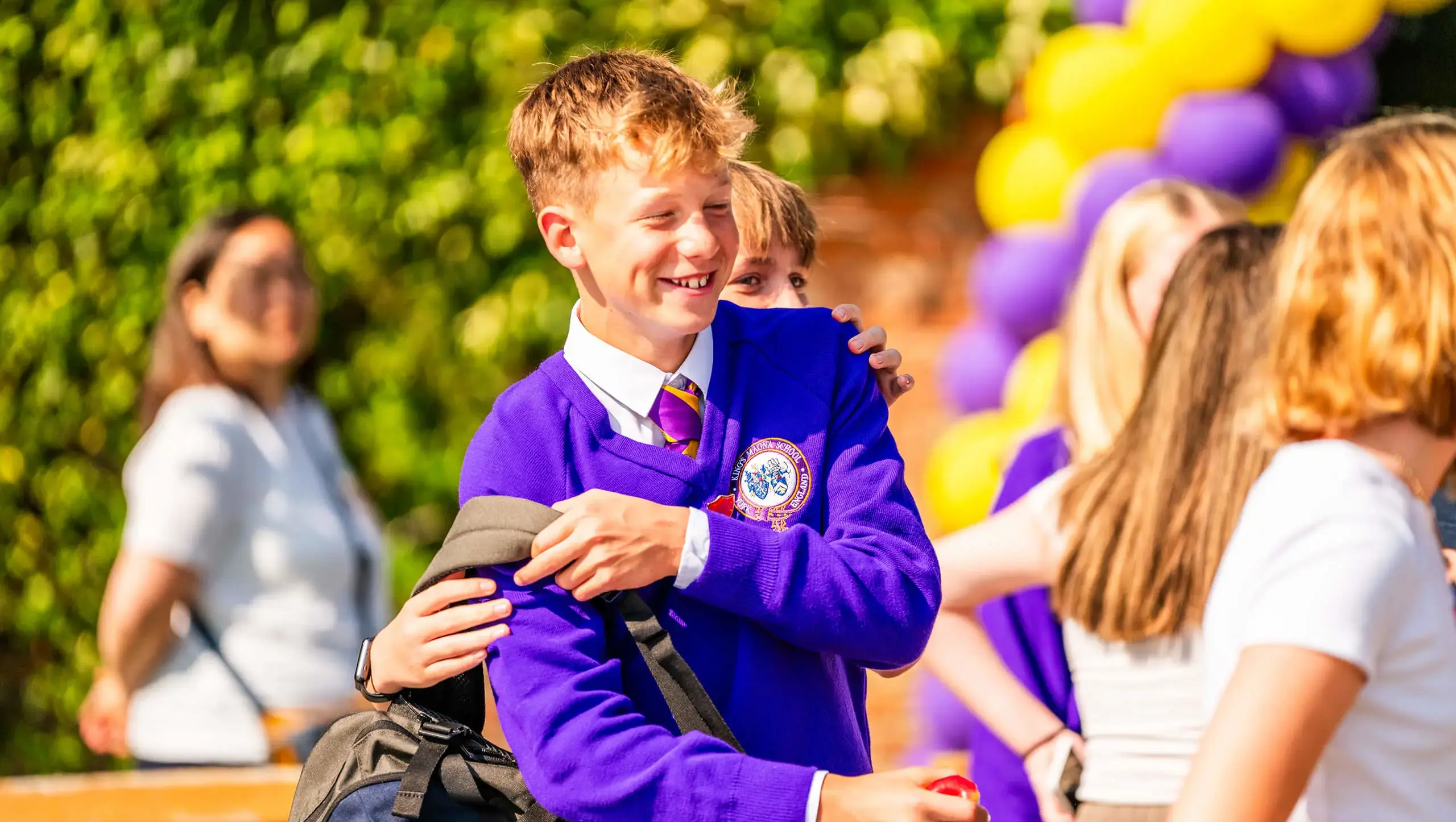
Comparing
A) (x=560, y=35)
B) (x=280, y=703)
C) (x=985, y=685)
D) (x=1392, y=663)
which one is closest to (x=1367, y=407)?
(x=1392, y=663)

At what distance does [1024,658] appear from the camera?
2766mm

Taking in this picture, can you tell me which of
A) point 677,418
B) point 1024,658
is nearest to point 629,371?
point 677,418

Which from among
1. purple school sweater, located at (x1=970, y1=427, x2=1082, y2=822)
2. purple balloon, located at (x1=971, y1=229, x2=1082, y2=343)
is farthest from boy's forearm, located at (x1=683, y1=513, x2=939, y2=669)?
purple balloon, located at (x1=971, y1=229, x2=1082, y2=343)

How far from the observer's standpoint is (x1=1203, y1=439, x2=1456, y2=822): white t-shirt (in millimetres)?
1247

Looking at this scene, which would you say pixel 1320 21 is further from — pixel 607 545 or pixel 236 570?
pixel 607 545

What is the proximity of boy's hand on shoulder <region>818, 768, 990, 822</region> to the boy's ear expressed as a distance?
0.62 metres

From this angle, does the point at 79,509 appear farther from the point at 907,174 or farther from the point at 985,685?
the point at 985,685

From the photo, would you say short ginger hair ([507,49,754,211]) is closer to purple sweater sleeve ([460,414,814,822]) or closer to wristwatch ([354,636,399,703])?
purple sweater sleeve ([460,414,814,822])

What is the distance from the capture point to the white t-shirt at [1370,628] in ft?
4.09

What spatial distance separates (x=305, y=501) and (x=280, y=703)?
1.53 feet

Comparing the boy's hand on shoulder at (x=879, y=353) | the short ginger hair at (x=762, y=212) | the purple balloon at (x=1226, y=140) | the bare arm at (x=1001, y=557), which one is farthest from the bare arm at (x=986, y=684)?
the purple balloon at (x=1226, y=140)

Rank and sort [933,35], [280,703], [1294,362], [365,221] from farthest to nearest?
[365,221] → [933,35] → [280,703] → [1294,362]

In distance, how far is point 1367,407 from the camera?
1368 millimetres

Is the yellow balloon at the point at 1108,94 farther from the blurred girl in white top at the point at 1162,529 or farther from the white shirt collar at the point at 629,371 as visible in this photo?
the white shirt collar at the point at 629,371
